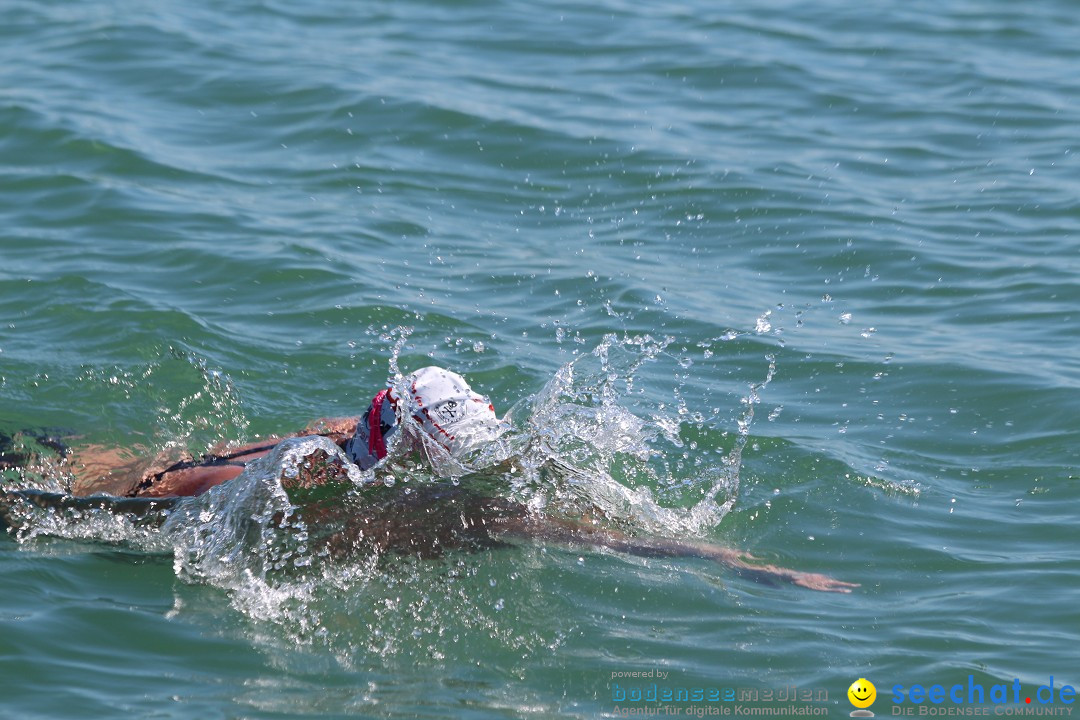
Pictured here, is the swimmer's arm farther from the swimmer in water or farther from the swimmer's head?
the swimmer's head

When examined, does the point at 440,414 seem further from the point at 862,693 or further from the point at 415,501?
the point at 862,693

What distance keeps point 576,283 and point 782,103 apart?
4641 mm

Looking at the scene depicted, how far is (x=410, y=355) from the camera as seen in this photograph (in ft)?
28.2

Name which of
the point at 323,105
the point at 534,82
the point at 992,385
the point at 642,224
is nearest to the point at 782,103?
the point at 534,82

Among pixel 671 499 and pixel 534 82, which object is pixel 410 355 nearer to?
pixel 671 499

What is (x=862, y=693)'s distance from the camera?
541 cm

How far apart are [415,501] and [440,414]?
0.46 meters

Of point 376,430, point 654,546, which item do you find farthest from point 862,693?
point 376,430

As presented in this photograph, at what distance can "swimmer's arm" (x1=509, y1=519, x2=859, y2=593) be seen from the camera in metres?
6.34

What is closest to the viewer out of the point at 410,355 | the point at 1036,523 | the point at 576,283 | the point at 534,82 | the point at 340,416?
the point at 1036,523

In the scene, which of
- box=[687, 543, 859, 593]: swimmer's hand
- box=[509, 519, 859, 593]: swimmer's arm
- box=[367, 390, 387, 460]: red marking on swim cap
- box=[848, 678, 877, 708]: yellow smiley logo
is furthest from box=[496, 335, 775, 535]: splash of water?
box=[848, 678, 877, 708]: yellow smiley logo

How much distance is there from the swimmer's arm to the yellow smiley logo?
846mm

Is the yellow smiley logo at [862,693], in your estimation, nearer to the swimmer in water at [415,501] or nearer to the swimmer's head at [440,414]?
the swimmer in water at [415,501]

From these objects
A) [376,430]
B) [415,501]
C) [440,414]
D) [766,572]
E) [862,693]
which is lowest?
[862,693]
